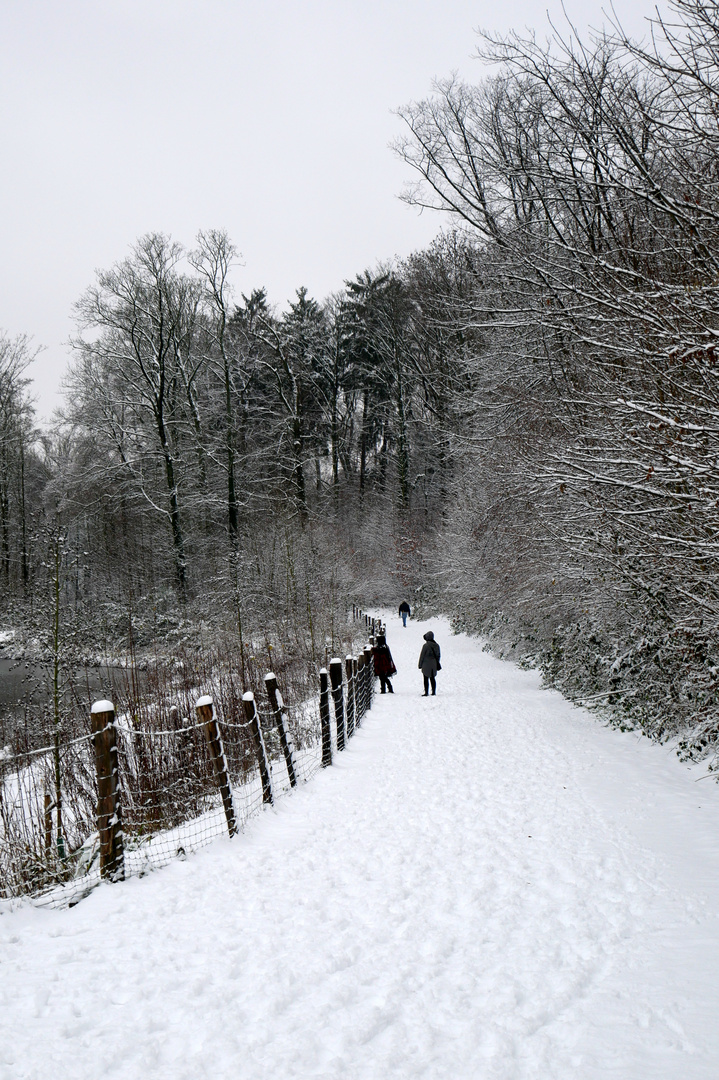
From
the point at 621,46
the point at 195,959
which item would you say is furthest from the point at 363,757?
the point at 621,46

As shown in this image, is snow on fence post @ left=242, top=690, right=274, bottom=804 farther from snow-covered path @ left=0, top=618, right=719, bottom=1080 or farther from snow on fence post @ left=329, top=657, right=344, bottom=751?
snow on fence post @ left=329, top=657, right=344, bottom=751

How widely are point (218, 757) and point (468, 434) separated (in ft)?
56.2

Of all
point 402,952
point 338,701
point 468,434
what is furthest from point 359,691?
point 468,434

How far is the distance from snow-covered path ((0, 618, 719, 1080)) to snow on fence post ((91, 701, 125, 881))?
0.74 feet

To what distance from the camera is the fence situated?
4484 millimetres

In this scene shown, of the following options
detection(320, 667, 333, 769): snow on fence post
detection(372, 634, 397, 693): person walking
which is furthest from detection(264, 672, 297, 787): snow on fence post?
detection(372, 634, 397, 693): person walking

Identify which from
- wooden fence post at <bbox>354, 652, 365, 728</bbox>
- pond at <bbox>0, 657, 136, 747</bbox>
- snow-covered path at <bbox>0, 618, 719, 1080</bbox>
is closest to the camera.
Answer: snow-covered path at <bbox>0, 618, 719, 1080</bbox>

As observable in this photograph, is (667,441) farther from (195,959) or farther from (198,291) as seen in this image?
(198,291)

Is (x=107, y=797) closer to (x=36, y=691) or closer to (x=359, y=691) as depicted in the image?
(x=36, y=691)

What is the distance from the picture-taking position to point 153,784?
25.8 ft

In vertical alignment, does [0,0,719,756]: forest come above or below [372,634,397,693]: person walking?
above

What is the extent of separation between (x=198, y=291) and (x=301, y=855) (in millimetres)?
27046

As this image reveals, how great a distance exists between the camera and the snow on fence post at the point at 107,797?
14.4 feet

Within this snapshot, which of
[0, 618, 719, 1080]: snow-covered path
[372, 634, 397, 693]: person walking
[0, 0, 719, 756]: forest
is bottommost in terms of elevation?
[0, 618, 719, 1080]: snow-covered path
